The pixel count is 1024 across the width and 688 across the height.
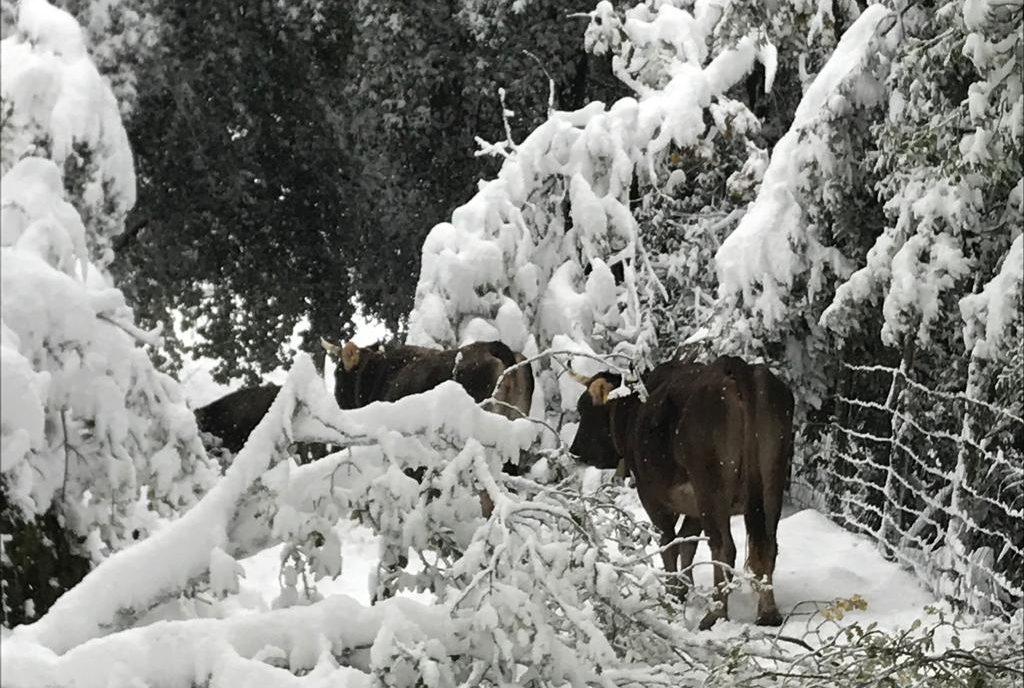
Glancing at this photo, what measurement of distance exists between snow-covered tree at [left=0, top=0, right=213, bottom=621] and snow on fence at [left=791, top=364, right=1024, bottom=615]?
14.2ft

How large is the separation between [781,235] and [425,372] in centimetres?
261

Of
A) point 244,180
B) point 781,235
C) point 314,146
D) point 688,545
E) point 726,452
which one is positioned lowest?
point 688,545

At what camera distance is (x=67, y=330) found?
1986mm

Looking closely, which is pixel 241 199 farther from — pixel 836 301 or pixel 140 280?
pixel 836 301

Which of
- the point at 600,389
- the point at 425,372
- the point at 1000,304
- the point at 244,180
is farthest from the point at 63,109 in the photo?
the point at 244,180

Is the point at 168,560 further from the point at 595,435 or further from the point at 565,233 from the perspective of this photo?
the point at 565,233

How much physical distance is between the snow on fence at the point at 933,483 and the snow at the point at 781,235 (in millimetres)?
785

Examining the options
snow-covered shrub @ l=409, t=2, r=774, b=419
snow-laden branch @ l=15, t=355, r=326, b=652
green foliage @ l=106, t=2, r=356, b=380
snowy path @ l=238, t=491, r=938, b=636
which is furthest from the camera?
green foliage @ l=106, t=2, r=356, b=380

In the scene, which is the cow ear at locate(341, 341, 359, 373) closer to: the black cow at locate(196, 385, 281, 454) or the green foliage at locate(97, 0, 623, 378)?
the black cow at locate(196, 385, 281, 454)

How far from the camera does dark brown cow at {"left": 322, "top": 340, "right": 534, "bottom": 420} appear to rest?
700 centimetres

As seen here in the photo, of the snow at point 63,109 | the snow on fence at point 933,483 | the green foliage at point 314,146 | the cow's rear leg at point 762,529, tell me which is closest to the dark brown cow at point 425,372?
the cow's rear leg at point 762,529

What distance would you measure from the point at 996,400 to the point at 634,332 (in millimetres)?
3449

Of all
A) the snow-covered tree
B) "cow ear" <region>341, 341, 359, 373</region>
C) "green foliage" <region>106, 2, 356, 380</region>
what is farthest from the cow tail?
"green foliage" <region>106, 2, 356, 380</region>

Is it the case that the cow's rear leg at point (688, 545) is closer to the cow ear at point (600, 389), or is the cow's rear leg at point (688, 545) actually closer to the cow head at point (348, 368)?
the cow ear at point (600, 389)
